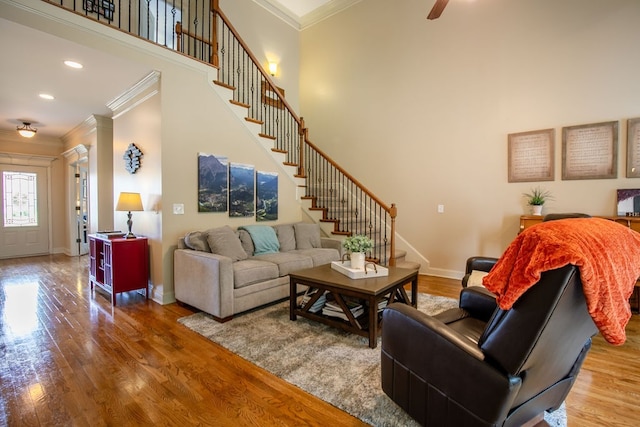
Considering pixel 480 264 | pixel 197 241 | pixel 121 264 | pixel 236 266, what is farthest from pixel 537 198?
pixel 121 264

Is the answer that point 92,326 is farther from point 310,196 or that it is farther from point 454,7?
Result: point 454,7

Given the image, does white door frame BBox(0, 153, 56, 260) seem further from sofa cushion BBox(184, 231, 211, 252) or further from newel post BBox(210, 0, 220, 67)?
sofa cushion BBox(184, 231, 211, 252)

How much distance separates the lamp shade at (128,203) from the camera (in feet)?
12.1

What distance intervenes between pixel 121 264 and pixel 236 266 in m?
1.55

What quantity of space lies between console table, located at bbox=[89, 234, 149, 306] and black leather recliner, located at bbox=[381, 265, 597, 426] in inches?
132

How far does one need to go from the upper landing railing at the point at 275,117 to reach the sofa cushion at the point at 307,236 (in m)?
0.57

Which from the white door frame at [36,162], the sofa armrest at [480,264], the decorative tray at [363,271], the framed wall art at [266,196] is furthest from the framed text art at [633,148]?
the white door frame at [36,162]

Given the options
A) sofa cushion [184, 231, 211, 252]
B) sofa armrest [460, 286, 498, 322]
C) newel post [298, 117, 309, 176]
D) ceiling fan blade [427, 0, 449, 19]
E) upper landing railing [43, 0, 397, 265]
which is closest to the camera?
sofa armrest [460, 286, 498, 322]

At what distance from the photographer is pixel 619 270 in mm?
1136

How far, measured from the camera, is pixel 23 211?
673cm

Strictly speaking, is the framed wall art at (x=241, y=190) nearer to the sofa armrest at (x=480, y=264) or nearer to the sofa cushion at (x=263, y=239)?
the sofa cushion at (x=263, y=239)

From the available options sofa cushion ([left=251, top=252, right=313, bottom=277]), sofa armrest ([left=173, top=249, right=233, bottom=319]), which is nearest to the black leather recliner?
sofa armrest ([left=173, top=249, right=233, bottom=319])

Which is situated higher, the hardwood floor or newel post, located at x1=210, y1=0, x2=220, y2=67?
newel post, located at x1=210, y1=0, x2=220, y2=67

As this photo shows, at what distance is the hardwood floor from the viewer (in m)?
1.72
